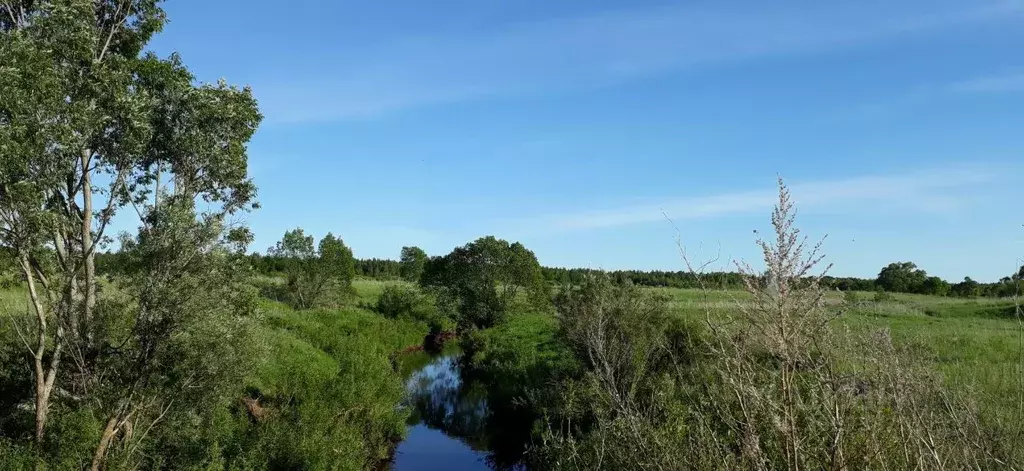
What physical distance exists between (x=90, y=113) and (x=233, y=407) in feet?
38.5

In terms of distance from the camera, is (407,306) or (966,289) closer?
(407,306)

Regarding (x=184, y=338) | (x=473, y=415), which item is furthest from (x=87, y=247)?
(x=473, y=415)

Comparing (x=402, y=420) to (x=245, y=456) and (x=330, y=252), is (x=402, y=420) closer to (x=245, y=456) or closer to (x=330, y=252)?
(x=245, y=456)

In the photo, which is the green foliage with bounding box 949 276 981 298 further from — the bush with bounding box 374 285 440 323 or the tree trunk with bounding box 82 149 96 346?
the tree trunk with bounding box 82 149 96 346

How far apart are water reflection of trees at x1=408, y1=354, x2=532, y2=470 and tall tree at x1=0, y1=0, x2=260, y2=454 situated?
1273 cm

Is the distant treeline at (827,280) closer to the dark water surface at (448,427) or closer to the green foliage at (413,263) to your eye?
the dark water surface at (448,427)

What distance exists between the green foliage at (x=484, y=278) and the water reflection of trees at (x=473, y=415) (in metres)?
17.9

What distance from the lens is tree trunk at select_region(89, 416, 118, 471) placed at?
44.5ft

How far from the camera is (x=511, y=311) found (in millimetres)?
61031

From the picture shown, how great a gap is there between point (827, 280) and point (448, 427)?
86.0ft

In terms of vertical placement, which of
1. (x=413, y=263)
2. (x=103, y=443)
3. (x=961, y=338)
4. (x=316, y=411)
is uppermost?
(x=413, y=263)

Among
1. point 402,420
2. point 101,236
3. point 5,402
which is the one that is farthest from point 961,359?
point 5,402

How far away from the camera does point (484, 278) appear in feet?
195

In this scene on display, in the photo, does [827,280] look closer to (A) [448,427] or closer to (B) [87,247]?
(B) [87,247]
